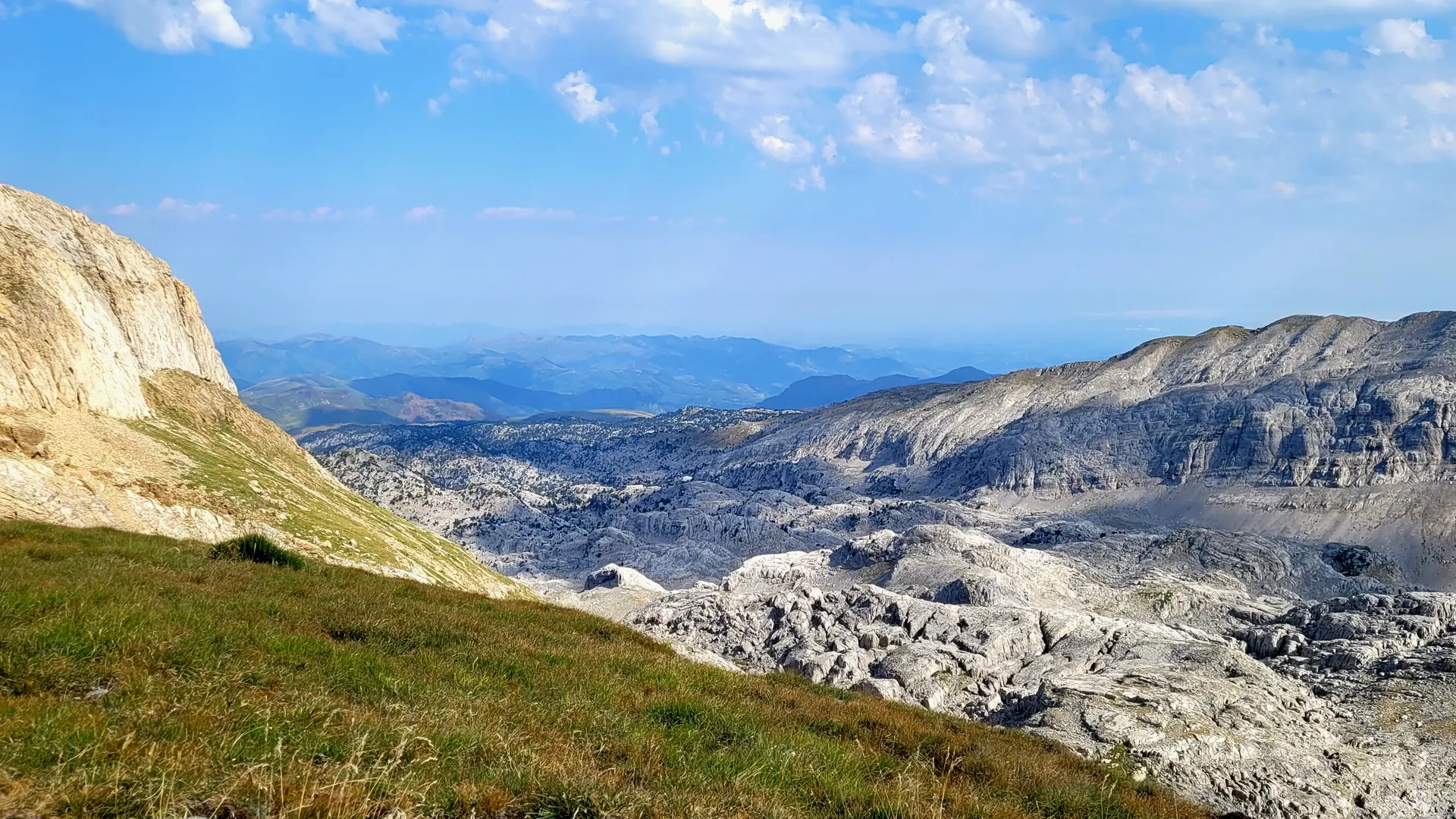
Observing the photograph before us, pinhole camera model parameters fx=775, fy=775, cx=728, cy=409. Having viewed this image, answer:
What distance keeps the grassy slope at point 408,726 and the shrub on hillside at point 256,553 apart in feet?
9.61

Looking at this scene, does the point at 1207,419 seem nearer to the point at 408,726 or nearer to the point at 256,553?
the point at 256,553

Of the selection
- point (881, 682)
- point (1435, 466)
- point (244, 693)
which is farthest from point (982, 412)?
point (244, 693)

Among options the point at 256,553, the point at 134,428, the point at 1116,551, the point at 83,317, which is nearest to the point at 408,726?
the point at 256,553

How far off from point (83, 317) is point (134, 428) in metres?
7.67

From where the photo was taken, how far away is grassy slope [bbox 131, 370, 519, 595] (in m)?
40.0

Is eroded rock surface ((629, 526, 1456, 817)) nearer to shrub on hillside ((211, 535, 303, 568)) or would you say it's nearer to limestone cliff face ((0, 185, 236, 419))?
shrub on hillside ((211, 535, 303, 568))

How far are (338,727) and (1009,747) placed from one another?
9474 millimetres

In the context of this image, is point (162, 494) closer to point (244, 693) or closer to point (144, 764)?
point (244, 693)

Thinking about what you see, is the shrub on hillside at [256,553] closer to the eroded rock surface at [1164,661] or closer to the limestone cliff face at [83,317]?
the eroded rock surface at [1164,661]

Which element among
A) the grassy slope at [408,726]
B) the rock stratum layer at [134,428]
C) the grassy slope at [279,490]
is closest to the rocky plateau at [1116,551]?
the grassy slope at [408,726]

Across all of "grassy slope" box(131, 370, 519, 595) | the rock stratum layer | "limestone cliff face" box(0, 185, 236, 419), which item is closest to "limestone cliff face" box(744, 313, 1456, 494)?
"grassy slope" box(131, 370, 519, 595)

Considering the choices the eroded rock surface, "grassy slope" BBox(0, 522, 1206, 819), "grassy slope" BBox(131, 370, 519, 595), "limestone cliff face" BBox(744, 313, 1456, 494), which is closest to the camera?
"grassy slope" BBox(0, 522, 1206, 819)

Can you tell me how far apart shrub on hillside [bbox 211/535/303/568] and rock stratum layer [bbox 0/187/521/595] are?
36.8 ft

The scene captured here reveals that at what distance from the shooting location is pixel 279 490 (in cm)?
4494
